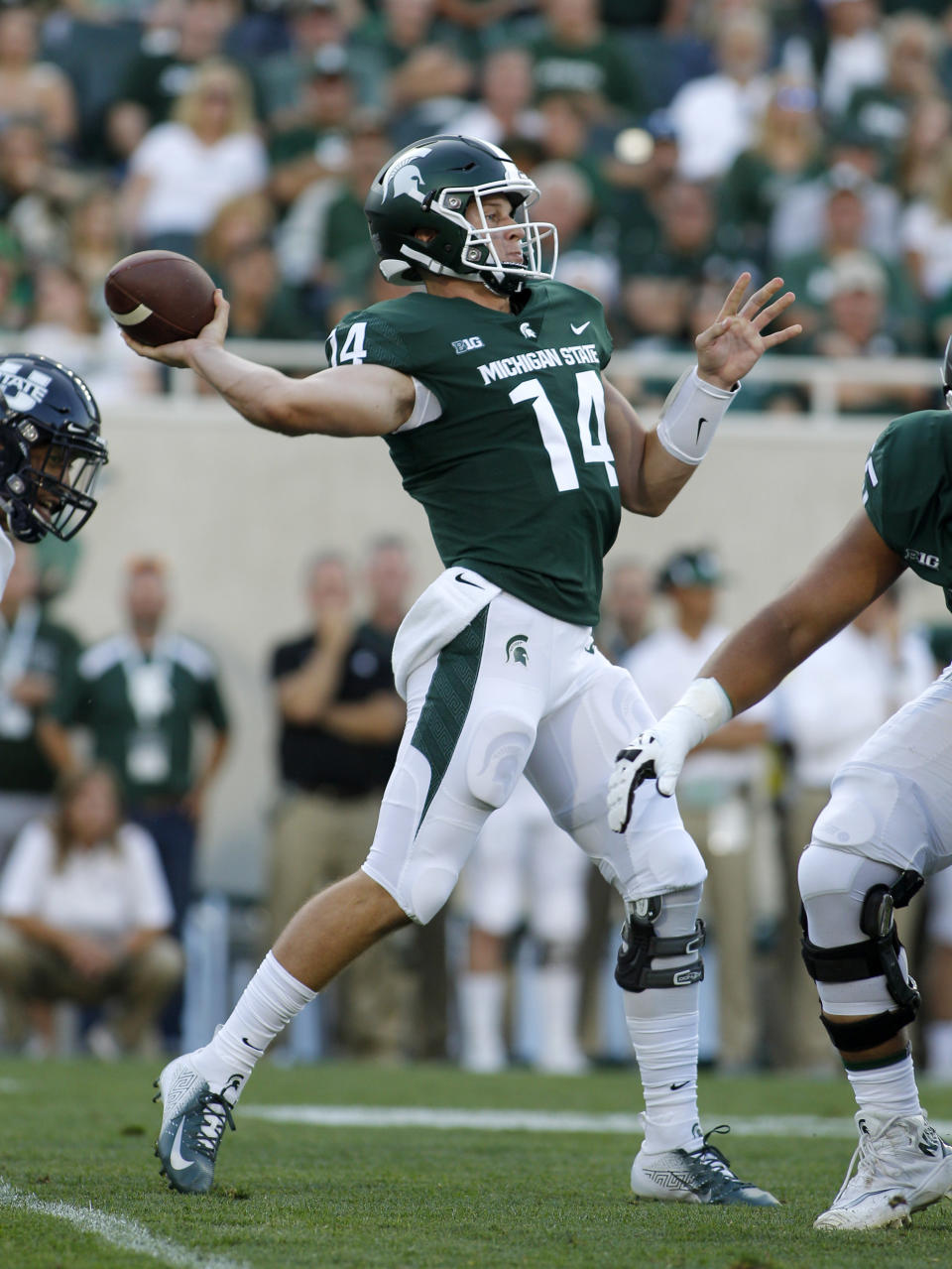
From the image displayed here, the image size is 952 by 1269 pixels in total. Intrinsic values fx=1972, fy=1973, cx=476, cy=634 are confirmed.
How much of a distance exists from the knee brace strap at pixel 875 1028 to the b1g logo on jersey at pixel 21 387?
1.97 metres

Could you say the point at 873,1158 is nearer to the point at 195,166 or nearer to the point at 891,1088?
the point at 891,1088

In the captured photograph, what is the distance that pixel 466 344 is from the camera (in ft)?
13.0

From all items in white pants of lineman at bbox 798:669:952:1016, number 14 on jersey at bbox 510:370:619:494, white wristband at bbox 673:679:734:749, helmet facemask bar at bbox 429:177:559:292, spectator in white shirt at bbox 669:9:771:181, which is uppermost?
spectator in white shirt at bbox 669:9:771:181

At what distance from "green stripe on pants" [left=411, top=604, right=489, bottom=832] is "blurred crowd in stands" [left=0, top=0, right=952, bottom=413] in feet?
17.8

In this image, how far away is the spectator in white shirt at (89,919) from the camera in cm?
812

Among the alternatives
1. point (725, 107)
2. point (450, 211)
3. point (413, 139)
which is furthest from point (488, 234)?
point (725, 107)

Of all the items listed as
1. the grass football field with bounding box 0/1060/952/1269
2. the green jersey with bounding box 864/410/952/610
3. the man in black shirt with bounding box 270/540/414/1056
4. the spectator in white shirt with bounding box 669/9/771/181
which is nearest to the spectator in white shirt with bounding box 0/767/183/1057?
the man in black shirt with bounding box 270/540/414/1056

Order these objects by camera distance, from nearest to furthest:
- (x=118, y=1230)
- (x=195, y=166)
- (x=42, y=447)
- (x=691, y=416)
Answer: (x=118, y=1230) < (x=42, y=447) < (x=691, y=416) < (x=195, y=166)

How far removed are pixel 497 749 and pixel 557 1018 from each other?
4474 mm

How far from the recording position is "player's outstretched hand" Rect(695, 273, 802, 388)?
410 centimetres

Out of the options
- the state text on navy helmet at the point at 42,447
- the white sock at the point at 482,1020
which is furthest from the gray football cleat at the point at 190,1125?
the white sock at the point at 482,1020

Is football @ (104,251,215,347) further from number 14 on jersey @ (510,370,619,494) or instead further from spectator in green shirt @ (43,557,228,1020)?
Result: spectator in green shirt @ (43,557,228,1020)

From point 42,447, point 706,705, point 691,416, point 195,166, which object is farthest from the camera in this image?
point 195,166

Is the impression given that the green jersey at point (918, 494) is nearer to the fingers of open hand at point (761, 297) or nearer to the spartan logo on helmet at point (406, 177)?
the fingers of open hand at point (761, 297)
